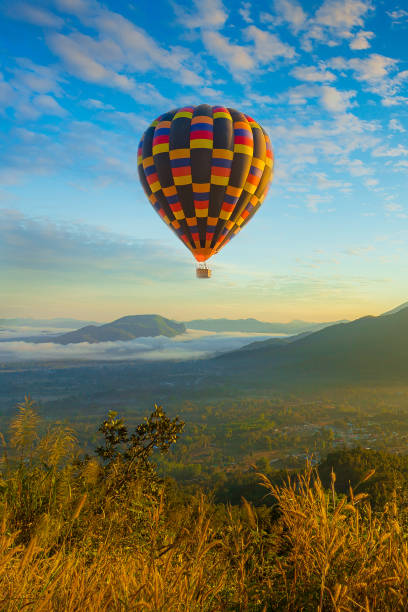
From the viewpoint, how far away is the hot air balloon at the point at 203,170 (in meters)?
31.0

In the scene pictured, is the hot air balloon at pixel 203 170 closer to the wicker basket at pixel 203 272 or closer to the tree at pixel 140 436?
the wicker basket at pixel 203 272

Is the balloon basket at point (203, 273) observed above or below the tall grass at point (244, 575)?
above

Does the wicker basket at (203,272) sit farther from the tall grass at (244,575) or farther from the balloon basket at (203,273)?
the tall grass at (244,575)

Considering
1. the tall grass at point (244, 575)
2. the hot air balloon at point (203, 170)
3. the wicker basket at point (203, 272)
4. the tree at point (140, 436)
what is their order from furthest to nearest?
the wicker basket at point (203, 272) → the hot air balloon at point (203, 170) → the tree at point (140, 436) → the tall grass at point (244, 575)

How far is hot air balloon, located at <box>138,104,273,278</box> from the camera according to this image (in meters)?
31.0

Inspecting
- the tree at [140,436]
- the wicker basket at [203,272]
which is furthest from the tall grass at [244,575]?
the wicker basket at [203,272]

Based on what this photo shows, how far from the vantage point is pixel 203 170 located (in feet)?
101

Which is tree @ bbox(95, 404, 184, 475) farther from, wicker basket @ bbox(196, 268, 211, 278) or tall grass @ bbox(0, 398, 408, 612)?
wicker basket @ bbox(196, 268, 211, 278)

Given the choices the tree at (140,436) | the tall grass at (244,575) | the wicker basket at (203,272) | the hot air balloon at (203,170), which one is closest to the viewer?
the tall grass at (244,575)

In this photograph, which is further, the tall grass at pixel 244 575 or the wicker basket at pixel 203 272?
the wicker basket at pixel 203 272

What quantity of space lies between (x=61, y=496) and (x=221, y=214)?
2883 cm

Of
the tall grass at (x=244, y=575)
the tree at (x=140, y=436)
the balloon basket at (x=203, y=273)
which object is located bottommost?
the tree at (x=140, y=436)

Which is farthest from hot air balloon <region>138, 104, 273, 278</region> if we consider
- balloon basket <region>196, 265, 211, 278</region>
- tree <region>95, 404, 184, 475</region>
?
tree <region>95, 404, 184, 475</region>

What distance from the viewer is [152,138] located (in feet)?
108
